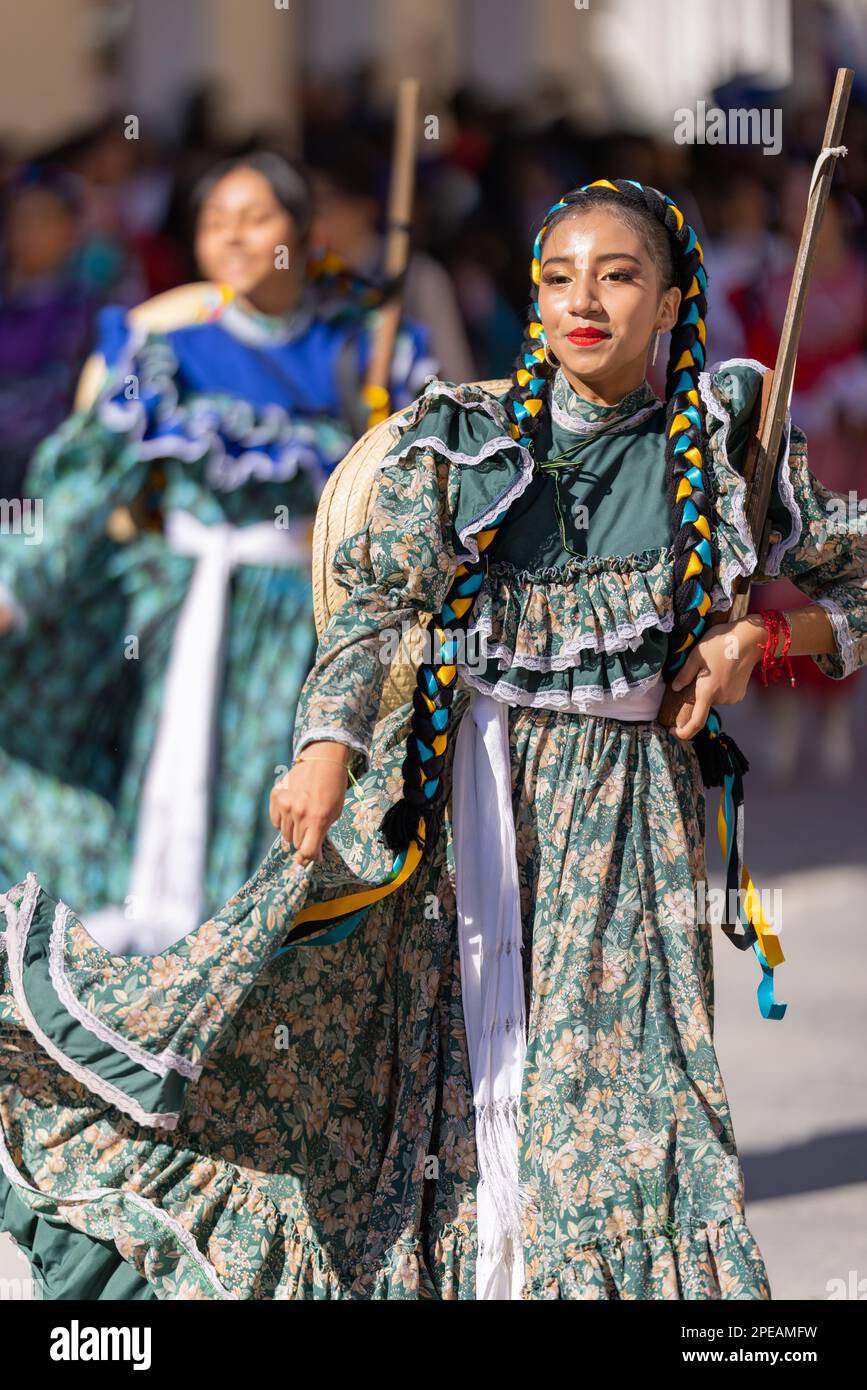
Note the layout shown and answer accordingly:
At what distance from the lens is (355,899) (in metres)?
3.01

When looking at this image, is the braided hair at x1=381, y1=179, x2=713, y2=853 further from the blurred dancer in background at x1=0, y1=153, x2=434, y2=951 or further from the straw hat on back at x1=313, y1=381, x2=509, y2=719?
the blurred dancer in background at x1=0, y1=153, x2=434, y2=951

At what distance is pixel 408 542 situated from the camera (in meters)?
2.97

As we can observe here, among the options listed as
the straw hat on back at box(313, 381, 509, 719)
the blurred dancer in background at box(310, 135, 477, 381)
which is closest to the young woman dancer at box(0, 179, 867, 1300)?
the straw hat on back at box(313, 381, 509, 719)

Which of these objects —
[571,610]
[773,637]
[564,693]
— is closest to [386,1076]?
[564,693]

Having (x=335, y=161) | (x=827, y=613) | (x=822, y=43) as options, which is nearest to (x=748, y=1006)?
(x=827, y=613)

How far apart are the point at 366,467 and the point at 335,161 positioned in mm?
4574

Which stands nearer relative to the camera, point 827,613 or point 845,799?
point 827,613

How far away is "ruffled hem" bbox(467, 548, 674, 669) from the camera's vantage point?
2988 mm

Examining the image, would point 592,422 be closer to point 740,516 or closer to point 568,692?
point 740,516

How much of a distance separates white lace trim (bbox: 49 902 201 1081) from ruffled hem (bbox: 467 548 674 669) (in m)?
0.70

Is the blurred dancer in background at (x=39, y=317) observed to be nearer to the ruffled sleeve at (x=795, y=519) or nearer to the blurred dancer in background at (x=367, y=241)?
the blurred dancer in background at (x=367, y=241)

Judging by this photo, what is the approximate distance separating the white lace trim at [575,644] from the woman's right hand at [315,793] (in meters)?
0.26
